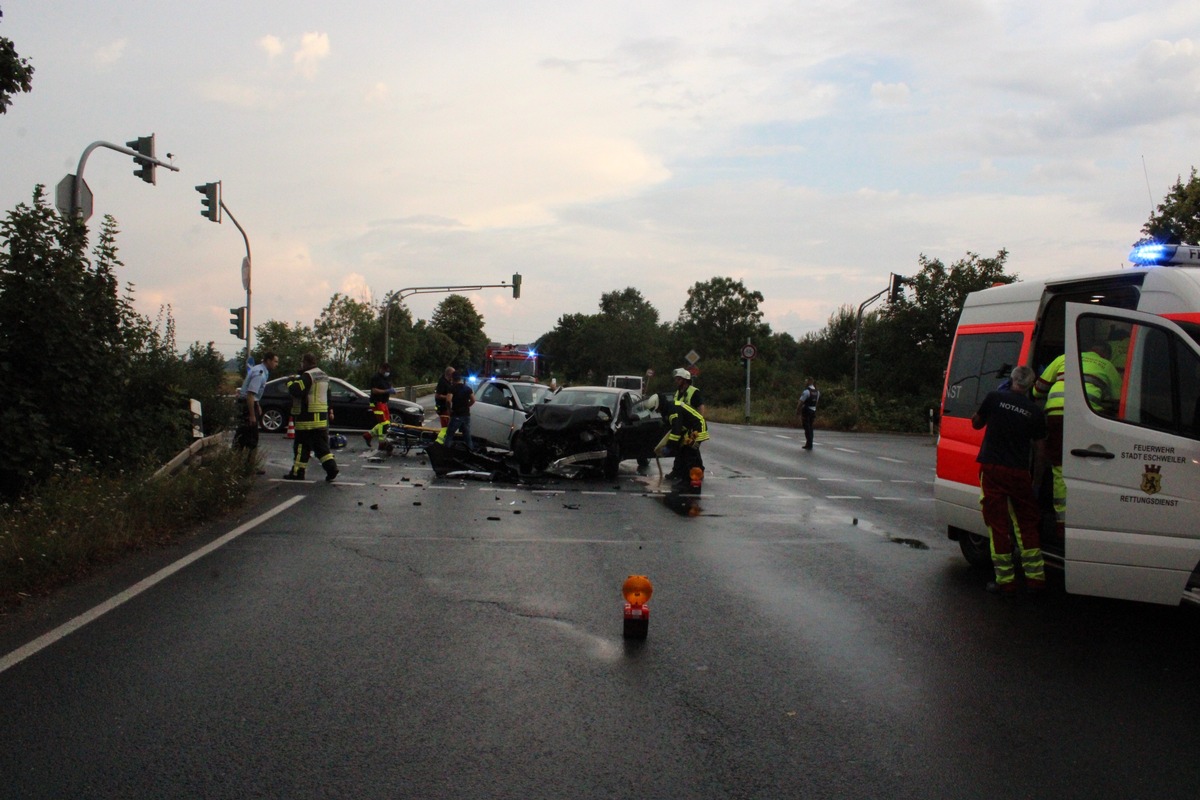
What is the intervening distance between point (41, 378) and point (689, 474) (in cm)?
870

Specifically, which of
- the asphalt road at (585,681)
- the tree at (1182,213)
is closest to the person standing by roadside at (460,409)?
the asphalt road at (585,681)

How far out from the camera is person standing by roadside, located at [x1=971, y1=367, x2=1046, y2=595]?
7578 mm

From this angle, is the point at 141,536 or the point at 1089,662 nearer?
the point at 1089,662

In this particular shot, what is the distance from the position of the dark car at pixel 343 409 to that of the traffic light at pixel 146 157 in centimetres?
727

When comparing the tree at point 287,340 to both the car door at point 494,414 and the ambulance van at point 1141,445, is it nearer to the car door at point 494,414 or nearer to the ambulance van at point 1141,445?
the car door at point 494,414

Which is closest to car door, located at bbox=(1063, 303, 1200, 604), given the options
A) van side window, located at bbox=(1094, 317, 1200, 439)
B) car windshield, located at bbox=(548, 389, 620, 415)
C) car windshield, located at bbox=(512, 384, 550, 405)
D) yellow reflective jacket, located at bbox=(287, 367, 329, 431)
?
van side window, located at bbox=(1094, 317, 1200, 439)

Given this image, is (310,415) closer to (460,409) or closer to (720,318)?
(460,409)

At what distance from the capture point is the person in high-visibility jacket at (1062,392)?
22.3ft

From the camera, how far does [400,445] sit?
70.2 feet

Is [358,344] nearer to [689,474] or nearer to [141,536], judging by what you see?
[689,474]

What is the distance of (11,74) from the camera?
10.1m

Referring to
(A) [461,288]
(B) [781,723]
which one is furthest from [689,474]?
(A) [461,288]

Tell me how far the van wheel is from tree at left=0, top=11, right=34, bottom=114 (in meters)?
9.80

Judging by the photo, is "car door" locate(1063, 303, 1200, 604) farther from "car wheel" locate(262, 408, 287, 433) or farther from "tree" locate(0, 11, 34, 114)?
"car wheel" locate(262, 408, 287, 433)
